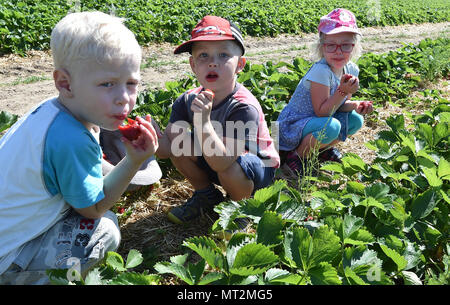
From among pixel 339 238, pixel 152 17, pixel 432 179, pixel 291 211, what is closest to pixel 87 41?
pixel 291 211

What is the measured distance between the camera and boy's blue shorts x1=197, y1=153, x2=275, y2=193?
2.52m

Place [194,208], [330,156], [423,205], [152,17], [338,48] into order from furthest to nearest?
[152,17] → [330,156] → [338,48] → [194,208] → [423,205]

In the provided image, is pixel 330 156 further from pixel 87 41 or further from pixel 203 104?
pixel 87 41

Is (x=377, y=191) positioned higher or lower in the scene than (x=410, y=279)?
higher

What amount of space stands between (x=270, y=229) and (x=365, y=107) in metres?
1.96

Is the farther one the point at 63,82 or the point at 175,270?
the point at 63,82

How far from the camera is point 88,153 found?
5.86ft

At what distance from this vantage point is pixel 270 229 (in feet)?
6.12

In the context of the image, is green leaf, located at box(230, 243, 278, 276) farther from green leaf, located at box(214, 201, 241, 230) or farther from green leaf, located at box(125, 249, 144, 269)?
green leaf, located at box(125, 249, 144, 269)

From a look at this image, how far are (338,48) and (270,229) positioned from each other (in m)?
2.07

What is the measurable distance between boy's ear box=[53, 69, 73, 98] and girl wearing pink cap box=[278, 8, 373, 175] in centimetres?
196

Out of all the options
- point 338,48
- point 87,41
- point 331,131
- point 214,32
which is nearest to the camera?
point 87,41

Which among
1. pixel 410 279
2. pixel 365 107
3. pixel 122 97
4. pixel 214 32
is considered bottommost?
pixel 410 279

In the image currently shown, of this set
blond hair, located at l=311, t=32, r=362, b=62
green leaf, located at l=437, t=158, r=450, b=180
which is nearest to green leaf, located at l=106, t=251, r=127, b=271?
green leaf, located at l=437, t=158, r=450, b=180
